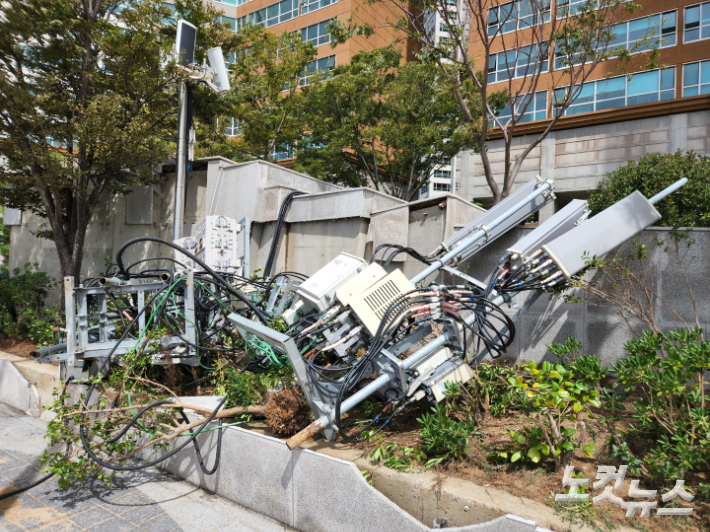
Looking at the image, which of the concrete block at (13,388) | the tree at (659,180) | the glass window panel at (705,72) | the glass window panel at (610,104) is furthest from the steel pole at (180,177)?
the glass window panel at (705,72)

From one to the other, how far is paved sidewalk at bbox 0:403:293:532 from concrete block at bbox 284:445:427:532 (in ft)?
1.14

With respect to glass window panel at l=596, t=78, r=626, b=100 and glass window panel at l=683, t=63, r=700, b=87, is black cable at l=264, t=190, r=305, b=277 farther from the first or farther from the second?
glass window panel at l=683, t=63, r=700, b=87

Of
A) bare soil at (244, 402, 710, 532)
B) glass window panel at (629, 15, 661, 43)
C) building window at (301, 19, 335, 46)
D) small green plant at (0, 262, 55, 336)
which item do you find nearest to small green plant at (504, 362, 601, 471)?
bare soil at (244, 402, 710, 532)

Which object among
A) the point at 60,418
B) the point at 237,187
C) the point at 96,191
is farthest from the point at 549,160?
the point at 60,418

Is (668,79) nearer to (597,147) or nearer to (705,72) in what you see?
(705,72)

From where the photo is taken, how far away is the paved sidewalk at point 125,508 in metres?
3.83

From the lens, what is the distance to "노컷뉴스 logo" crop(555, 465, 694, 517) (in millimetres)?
2765

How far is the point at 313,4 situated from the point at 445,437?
30.4 meters

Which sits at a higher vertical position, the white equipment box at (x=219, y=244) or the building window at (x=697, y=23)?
the building window at (x=697, y=23)

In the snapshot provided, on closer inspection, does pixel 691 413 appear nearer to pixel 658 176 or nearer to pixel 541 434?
pixel 541 434

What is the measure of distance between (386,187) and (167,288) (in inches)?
620

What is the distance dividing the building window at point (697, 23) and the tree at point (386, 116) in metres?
10.6

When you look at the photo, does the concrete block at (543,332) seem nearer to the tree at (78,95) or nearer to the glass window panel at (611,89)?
the tree at (78,95)

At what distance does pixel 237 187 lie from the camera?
8.76 m
